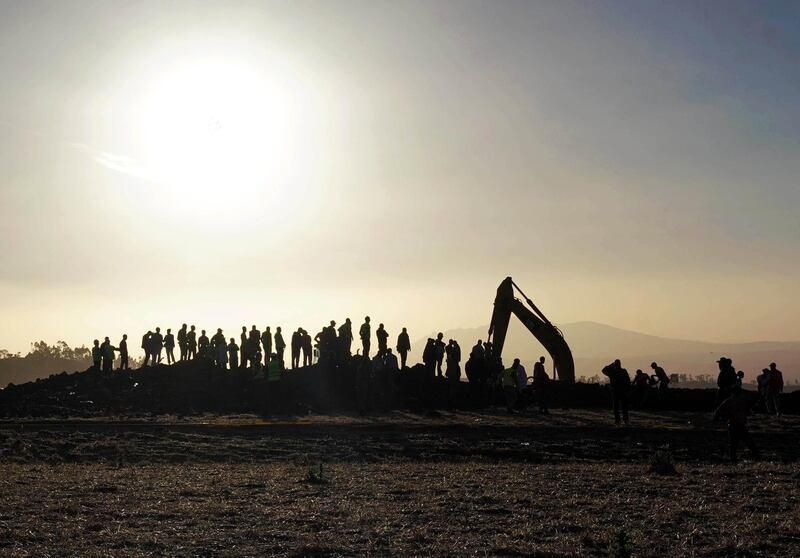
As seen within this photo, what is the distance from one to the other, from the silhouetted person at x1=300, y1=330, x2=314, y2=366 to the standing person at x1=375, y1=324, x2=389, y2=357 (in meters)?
3.14

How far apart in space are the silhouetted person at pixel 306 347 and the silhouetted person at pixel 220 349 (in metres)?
3.19

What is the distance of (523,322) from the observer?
131ft

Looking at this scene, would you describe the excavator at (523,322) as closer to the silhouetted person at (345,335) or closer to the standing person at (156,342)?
the silhouetted person at (345,335)

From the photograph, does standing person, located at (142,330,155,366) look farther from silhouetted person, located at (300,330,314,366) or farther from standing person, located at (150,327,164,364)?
silhouetted person, located at (300,330,314,366)

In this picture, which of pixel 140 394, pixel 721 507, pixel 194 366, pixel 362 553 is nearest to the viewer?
pixel 362 553

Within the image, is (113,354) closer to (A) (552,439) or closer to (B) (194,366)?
(B) (194,366)

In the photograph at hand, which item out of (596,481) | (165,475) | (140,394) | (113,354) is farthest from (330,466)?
(113,354)

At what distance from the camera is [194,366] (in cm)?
3875

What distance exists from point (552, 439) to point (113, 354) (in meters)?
23.4

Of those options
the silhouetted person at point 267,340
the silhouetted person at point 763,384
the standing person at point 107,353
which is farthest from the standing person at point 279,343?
the silhouetted person at point 763,384

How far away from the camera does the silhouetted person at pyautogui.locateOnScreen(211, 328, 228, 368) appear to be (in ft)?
123

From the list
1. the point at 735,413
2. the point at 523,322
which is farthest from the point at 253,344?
the point at 735,413

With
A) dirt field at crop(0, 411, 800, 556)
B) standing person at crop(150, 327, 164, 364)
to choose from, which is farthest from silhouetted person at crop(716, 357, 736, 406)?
standing person at crop(150, 327, 164, 364)

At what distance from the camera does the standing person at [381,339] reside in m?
36.2
